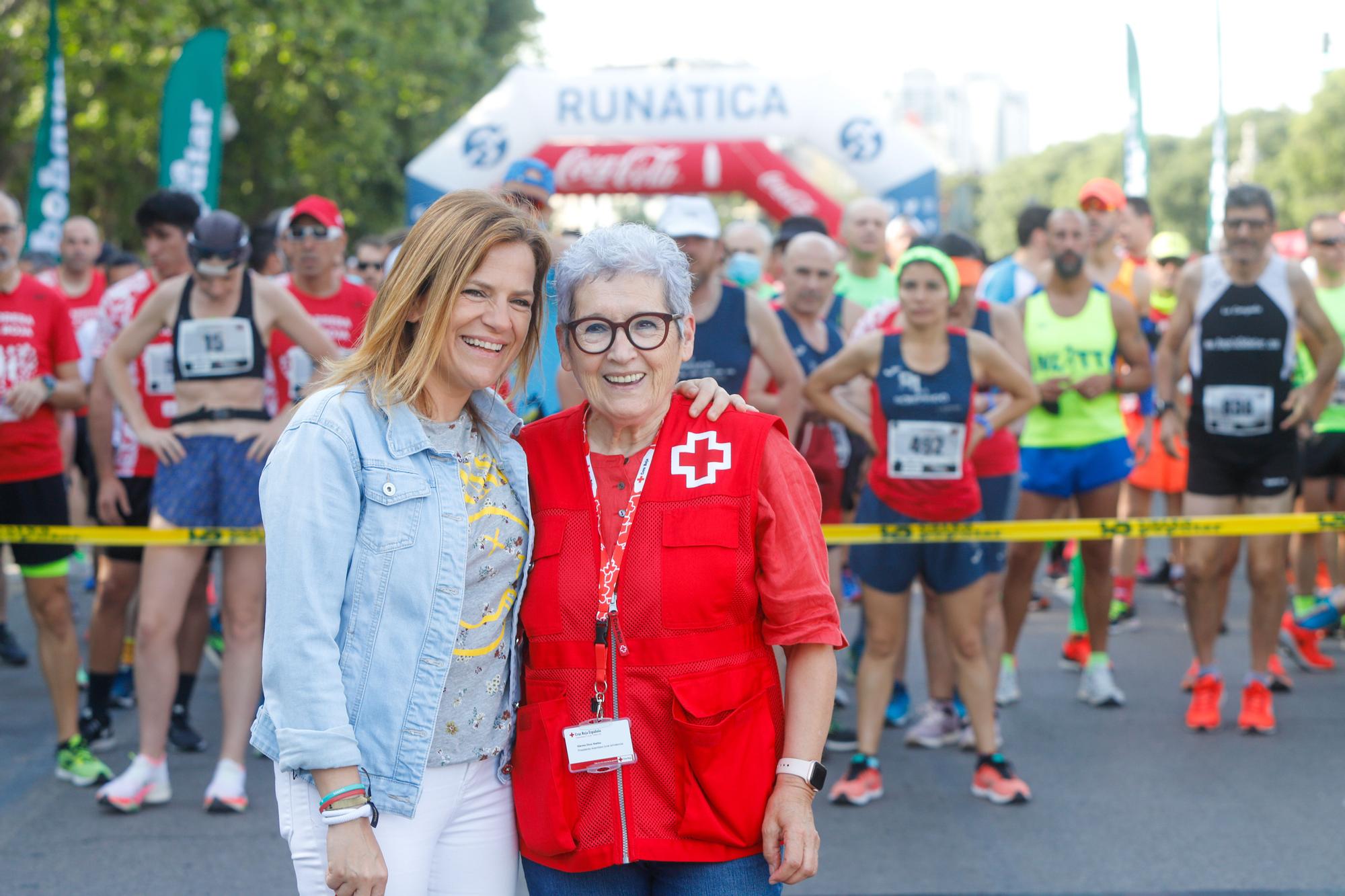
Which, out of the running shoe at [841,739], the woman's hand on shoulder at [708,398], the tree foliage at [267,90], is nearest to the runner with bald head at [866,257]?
the running shoe at [841,739]

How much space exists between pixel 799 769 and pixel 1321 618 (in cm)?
534

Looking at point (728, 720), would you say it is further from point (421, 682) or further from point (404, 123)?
point (404, 123)

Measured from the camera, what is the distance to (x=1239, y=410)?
6.33 metres

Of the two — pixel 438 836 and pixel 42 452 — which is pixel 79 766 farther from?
pixel 438 836

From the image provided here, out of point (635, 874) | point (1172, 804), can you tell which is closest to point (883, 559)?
point (1172, 804)

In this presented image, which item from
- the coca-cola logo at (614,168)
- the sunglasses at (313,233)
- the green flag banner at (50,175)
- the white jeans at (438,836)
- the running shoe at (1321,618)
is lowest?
the running shoe at (1321,618)

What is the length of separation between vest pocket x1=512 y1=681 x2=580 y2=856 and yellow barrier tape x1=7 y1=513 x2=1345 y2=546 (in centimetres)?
292

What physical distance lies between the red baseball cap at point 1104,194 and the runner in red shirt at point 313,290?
4.25 metres

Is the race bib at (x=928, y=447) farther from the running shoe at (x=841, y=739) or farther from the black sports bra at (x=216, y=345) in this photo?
the black sports bra at (x=216, y=345)

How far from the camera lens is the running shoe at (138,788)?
5.10m

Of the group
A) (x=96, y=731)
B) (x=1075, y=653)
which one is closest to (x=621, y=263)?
(x=96, y=731)

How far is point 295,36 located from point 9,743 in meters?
16.8

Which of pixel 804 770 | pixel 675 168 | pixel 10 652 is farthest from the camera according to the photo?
pixel 675 168

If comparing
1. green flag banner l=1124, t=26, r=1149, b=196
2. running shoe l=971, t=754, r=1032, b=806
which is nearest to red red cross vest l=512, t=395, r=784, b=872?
running shoe l=971, t=754, r=1032, b=806
